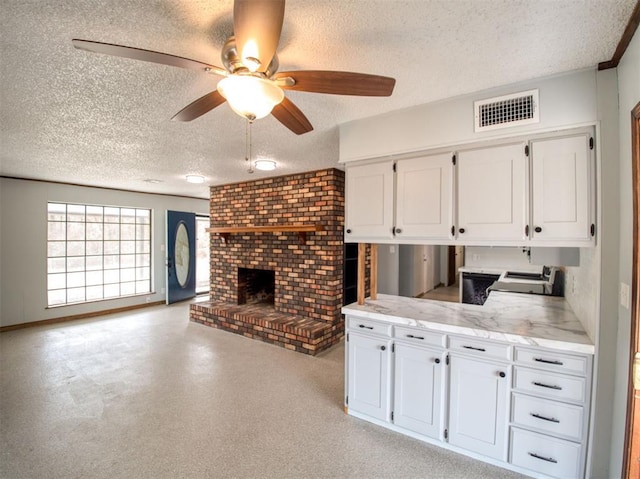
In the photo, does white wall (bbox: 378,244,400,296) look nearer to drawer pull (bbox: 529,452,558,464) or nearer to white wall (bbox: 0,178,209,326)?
drawer pull (bbox: 529,452,558,464)

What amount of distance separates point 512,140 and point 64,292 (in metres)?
7.08

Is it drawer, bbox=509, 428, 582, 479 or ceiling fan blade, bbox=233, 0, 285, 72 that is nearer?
ceiling fan blade, bbox=233, 0, 285, 72

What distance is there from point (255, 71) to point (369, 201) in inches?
58.1

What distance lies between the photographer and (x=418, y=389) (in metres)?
2.19

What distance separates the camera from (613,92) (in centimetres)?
170

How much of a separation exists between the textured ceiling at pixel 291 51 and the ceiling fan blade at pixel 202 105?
0.84 ft

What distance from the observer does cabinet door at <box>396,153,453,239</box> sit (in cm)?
218

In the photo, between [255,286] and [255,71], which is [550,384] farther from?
[255,286]

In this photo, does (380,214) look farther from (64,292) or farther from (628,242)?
(64,292)

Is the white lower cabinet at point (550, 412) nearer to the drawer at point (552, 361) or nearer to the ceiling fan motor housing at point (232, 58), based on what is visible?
the drawer at point (552, 361)

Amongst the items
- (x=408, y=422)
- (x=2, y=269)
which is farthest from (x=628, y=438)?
(x=2, y=269)

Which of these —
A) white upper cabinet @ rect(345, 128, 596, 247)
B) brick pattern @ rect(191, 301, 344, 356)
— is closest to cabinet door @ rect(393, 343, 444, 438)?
white upper cabinet @ rect(345, 128, 596, 247)

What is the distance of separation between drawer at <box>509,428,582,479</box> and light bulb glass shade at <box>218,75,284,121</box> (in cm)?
238

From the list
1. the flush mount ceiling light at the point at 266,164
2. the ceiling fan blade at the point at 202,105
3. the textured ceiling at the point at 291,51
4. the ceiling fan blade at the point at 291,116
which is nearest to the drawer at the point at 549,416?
the textured ceiling at the point at 291,51
